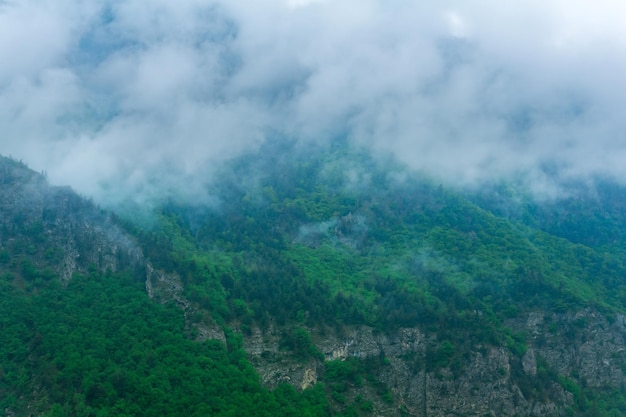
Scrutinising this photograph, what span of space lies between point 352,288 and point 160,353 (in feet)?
168

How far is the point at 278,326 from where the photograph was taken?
165m

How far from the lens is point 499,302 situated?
587 feet

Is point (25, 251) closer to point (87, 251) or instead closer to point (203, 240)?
point (87, 251)

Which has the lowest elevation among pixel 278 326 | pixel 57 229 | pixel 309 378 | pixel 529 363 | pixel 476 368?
pixel 309 378

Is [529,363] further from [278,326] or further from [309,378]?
[278,326]

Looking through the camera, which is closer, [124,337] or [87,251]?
[124,337]

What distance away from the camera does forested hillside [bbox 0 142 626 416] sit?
141m

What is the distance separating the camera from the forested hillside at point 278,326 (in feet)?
464

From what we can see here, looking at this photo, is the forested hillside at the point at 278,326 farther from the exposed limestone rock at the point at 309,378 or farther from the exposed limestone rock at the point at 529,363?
the exposed limestone rock at the point at 529,363

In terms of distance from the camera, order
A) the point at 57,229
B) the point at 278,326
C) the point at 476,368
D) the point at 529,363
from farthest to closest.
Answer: the point at 57,229
the point at 278,326
the point at 529,363
the point at 476,368

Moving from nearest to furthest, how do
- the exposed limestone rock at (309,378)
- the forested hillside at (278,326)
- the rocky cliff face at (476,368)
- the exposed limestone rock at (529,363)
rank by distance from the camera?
1. the forested hillside at (278,326)
2. the exposed limestone rock at (309,378)
3. the rocky cliff face at (476,368)
4. the exposed limestone rock at (529,363)

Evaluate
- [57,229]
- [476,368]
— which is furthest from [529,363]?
[57,229]

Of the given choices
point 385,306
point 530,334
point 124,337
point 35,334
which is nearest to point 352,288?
point 385,306

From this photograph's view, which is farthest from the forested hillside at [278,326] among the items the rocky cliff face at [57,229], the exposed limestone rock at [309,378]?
the rocky cliff face at [57,229]
